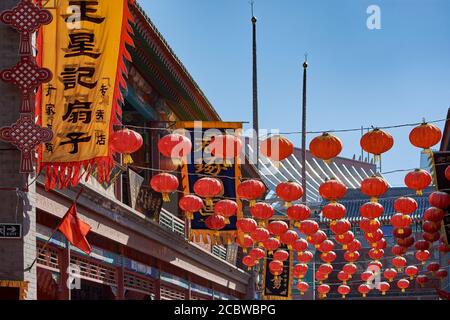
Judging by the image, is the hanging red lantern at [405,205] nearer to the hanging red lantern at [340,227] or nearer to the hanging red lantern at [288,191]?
the hanging red lantern at [340,227]

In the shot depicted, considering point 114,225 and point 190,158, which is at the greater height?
point 190,158

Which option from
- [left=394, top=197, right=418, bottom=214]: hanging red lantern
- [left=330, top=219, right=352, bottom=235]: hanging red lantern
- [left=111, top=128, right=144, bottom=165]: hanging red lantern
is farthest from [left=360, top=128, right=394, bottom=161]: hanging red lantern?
[left=330, top=219, right=352, bottom=235]: hanging red lantern

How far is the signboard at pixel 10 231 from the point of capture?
1480 cm

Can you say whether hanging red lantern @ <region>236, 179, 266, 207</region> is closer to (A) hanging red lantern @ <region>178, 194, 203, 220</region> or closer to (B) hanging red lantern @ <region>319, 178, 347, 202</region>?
(B) hanging red lantern @ <region>319, 178, 347, 202</region>

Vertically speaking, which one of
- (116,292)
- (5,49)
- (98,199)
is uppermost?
(5,49)

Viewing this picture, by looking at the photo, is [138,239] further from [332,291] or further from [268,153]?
[332,291]

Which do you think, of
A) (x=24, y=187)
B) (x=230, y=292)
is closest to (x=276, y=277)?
(x=230, y=292)

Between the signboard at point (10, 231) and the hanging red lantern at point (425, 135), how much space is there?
312 inches

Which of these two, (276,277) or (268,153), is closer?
(268,153)

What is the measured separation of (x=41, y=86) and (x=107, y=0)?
1.62m

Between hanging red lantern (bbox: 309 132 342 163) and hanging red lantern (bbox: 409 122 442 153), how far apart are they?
1.43m

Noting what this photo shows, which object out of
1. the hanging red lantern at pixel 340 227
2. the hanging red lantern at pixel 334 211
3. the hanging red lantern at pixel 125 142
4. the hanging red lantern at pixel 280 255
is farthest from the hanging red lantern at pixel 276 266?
the hanging red lantern at pixel 125 142

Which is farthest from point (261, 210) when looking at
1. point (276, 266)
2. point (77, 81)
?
point (276, 266)

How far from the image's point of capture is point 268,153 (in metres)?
18.7
